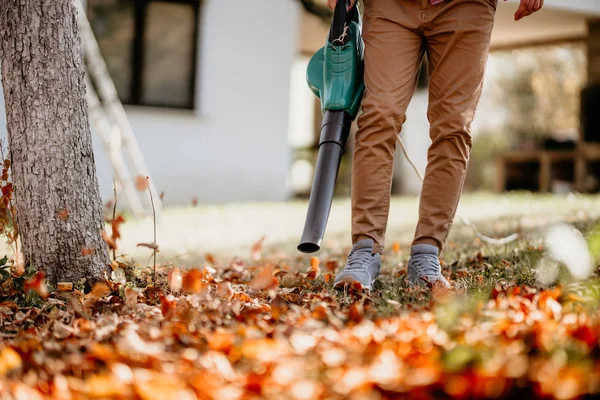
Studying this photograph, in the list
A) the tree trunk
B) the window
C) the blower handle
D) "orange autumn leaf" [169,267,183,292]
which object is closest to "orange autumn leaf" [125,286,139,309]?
"orange autumn leaf" [169,267,183,292]

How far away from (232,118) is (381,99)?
17.7ft

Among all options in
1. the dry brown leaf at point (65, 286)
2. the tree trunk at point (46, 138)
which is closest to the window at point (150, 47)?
the tree trunk at point (46, 138)

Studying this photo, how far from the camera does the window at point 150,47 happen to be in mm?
7414

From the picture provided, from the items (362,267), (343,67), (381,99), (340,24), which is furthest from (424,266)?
(340,24)

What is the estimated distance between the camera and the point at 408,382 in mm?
1297

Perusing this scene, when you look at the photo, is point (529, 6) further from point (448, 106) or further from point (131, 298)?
point (131, 298)

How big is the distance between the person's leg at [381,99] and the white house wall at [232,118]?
5145mm

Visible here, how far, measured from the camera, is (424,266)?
8.29ft

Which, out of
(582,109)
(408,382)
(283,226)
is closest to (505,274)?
(408,382)

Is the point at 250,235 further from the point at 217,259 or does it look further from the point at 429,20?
the point at 429,20

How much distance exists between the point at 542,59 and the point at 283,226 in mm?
14736

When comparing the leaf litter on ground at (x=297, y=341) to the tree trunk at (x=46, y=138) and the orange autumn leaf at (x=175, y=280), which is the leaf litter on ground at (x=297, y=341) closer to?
the orange autumn leaf at (x=175, y=280)

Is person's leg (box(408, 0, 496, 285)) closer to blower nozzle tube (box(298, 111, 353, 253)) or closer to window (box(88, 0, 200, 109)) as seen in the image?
blower nozzle tube (box(298, 111, 353, 253))

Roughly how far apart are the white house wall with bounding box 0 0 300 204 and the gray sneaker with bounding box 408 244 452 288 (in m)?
5.19
